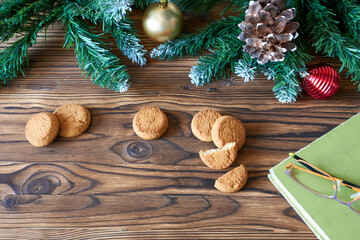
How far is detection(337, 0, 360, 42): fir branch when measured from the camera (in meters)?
0.57

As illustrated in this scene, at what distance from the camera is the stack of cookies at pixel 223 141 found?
22.6 inches

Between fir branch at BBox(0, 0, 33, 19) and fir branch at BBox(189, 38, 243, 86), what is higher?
fir branch at BBox(0, 0, 33, 19)

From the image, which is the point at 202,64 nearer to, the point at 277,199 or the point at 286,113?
the point at 286,113

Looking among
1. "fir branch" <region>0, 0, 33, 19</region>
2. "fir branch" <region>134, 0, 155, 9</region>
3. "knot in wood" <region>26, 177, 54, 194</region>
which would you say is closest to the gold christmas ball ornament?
"fir branch" <region>134, 0, 155, 9</region>

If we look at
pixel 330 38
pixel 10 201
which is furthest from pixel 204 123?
pixel 10 201

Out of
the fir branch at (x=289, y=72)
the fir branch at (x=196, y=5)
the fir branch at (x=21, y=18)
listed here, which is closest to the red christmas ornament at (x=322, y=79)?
the fir branch at (x=289, y=72)

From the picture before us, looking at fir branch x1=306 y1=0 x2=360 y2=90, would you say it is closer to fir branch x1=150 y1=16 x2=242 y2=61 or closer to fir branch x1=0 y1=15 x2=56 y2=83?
fir branch x1=150 y1=16 x2=242 y2=61

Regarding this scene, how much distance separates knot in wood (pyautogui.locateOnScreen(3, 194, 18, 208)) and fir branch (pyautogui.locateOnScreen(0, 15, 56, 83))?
0.25 meters

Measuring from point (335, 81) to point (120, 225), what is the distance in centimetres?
50

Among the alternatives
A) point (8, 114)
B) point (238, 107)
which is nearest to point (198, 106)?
point (238, 107)

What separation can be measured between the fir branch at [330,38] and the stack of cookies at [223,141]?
222 mm

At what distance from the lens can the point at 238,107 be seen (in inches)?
25.8

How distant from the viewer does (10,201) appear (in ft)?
1.90

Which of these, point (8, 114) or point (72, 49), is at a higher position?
point (72, 49)
